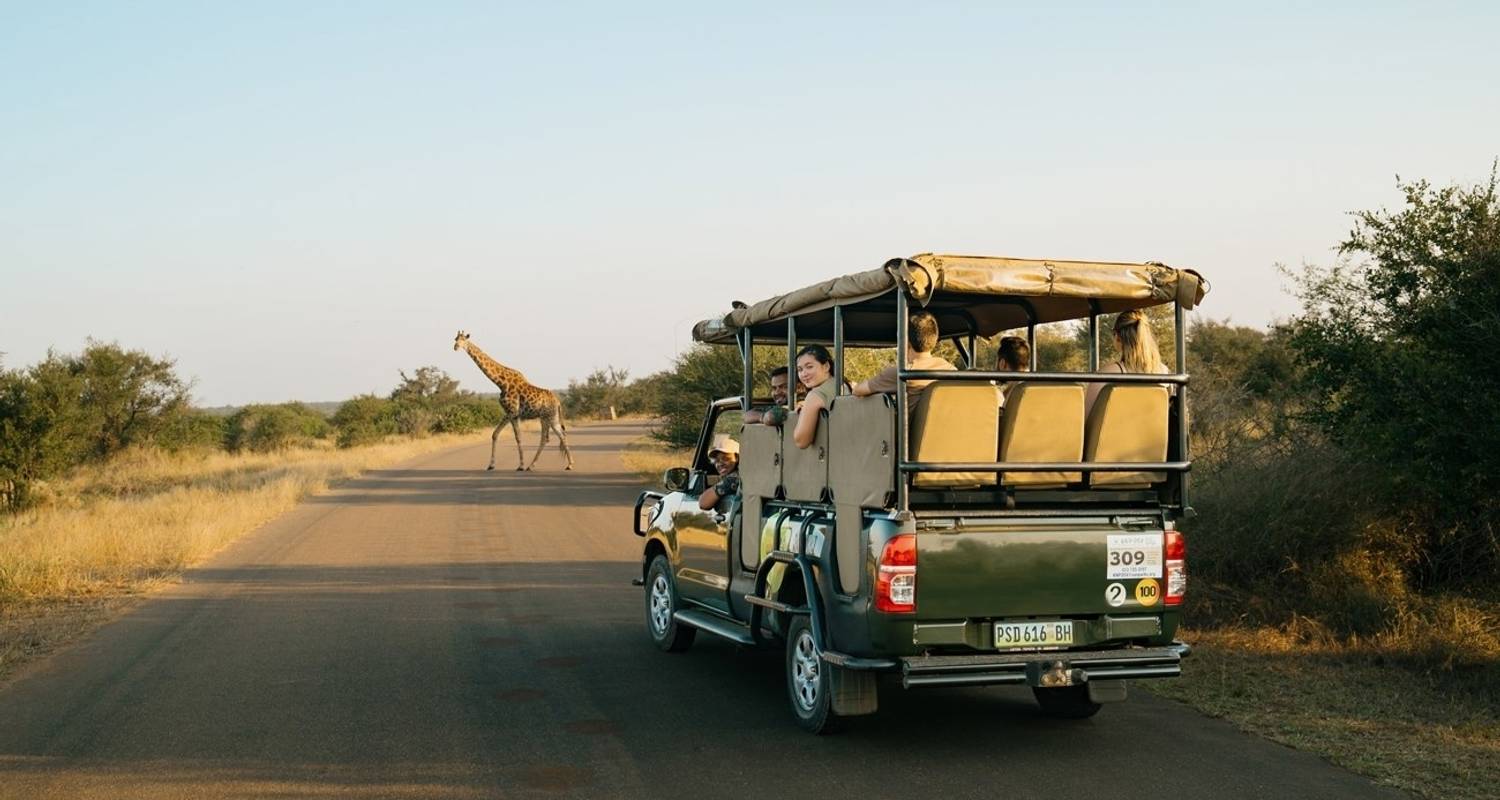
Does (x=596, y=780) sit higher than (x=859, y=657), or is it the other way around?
(x=859, y=657)

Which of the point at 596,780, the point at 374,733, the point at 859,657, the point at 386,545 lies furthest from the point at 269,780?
the point at 386,545

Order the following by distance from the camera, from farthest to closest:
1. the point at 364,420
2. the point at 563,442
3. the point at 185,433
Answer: the point at 364,420
the point at 185,433
the point at 563,442

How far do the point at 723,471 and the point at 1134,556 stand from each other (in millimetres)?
3139

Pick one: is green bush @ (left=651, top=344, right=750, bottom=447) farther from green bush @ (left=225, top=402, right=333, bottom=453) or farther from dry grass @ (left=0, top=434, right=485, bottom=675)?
green bush @ (left=225, top=402, right=333, bottom=453)

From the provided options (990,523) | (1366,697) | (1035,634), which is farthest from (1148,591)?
(1366,697)

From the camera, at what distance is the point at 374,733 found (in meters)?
7.05

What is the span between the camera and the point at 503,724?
7.23 meters

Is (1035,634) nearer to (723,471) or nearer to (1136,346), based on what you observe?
(1136,346)

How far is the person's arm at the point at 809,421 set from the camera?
725 centimetres

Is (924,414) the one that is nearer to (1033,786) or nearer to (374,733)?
(1033,786)

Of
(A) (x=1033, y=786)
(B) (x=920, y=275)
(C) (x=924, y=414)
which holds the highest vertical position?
(B) (x=920, y=275)

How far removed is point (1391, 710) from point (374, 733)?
5.62 metres

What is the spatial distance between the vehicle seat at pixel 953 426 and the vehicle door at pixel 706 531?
2.09 meters

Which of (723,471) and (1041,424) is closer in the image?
(1041,424)
